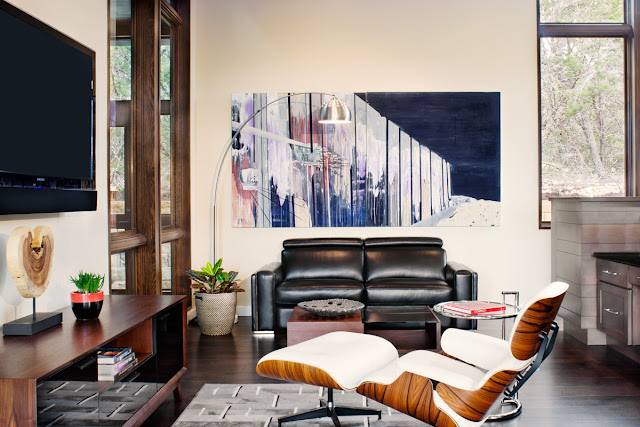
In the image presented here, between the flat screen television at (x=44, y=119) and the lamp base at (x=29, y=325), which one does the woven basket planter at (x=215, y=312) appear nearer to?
the flat screen television at (x=44, y=119)

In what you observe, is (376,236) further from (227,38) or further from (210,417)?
(210,417)

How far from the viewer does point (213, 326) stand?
488cm

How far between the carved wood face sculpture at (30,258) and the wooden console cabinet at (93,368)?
0.70 ft

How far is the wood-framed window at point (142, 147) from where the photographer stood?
4.07 m

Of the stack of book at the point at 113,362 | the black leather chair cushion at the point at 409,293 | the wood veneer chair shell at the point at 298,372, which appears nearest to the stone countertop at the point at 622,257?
the black leather chair cushion at the point at 409,293

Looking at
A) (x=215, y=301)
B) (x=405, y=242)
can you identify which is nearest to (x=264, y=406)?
(x=215, y=301)

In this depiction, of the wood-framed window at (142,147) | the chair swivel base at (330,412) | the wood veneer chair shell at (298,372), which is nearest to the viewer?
the wood veneer chair shell at (298,372)

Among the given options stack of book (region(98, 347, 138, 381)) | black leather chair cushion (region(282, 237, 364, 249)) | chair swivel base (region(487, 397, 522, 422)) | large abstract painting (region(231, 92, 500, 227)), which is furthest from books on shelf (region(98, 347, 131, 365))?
large abstract painting (region(231, 92, 500, 227))

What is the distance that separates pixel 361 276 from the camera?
5.29m

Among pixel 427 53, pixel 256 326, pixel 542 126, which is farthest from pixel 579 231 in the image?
pixel 256 326

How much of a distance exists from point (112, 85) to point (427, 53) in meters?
3.15

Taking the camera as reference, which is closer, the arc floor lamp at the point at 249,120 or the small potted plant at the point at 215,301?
the arc floor lamp at the point at 249,120

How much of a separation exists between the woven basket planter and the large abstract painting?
1.05m

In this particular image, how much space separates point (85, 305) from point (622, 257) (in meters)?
3.84
